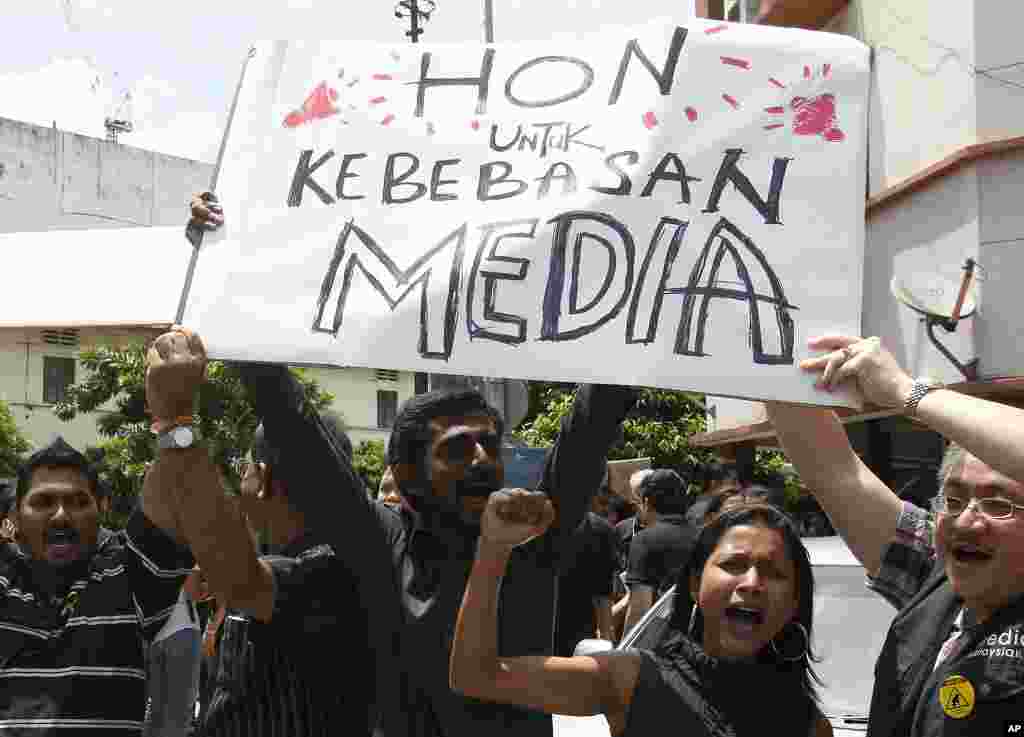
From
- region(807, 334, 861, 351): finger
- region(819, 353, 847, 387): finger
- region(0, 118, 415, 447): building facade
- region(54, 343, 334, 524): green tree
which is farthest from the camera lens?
region(0, 118, 415, 447): building facade

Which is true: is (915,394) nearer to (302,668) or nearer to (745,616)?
(745,616)

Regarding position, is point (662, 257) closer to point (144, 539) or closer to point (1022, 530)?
point (1022, 530)

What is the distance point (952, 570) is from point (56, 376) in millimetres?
39739

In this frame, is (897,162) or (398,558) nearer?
(398,558)

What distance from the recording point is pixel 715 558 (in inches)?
110

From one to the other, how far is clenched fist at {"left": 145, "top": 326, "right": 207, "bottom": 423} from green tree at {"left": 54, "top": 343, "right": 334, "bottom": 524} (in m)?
24.0

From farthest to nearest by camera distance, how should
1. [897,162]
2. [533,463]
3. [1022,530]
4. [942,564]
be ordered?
1. [897,162]
2. [533,463]
3. [942,564]
4. [1022,530]

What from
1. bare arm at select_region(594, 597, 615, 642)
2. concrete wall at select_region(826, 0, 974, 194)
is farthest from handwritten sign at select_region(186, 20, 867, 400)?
concrete wall at select_region(826, 0, 974, 194)

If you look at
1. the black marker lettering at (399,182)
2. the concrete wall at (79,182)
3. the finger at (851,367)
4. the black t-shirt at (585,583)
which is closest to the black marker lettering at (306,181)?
the black marker lettering at (399,182)

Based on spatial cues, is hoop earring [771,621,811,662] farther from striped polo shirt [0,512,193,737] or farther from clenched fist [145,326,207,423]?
striped polo shirt [0,512,193,737]

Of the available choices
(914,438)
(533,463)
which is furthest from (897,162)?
(533,463)

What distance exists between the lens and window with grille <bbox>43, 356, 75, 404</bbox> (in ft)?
129

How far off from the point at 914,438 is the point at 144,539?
12094 mm

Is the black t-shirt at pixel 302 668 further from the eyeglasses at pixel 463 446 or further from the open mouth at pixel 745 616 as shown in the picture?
the open mouth at pixel 745 616
